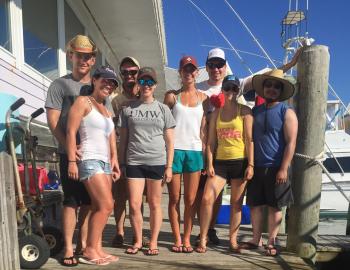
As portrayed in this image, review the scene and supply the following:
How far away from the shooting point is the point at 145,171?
142 inches

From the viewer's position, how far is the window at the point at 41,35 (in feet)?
18.8

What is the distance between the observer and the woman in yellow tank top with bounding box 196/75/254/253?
378 centimetres

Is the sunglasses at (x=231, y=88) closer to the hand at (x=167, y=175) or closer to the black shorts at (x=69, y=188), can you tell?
the hand at (x=167, y=175)

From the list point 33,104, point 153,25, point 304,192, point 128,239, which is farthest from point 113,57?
point 304,192

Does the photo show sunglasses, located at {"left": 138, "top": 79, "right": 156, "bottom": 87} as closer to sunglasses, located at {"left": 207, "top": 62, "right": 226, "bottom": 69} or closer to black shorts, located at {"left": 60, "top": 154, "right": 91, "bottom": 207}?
sunglasses, located at {"left": 207, "top": 62, "right": 226, "bottom": 69}

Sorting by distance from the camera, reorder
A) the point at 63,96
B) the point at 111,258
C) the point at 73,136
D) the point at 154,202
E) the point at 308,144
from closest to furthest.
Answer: the point at 73,136, the point at 63,96, the point at 111,258, the point at 154,202, the point at 308,144

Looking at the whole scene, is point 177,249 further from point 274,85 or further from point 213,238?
point 274,85

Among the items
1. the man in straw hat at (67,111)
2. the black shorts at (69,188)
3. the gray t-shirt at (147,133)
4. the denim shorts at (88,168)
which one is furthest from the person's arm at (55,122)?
the gray t-shirt at (147,133)

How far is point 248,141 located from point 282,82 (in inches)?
24.5

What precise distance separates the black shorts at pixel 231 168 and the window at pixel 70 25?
4.42 meters

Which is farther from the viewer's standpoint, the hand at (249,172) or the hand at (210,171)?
the hand at (210,171)

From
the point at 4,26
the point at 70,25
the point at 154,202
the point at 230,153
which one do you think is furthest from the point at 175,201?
the point at 70,25

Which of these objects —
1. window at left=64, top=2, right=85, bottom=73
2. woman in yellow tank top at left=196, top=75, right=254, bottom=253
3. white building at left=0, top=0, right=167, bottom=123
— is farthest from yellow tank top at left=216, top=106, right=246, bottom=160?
window at left=64, top=2, right=85, bottom=73

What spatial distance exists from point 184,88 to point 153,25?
586 cm
